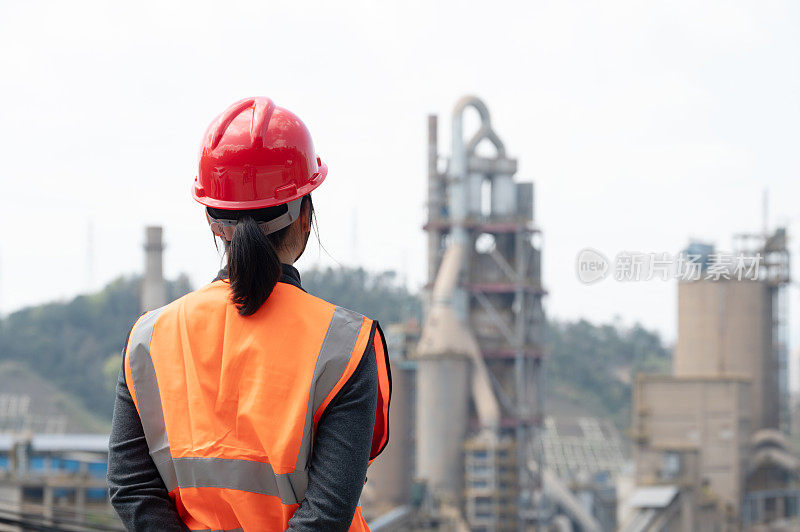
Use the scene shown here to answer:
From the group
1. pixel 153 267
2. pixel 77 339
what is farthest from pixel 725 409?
pixel 77 339

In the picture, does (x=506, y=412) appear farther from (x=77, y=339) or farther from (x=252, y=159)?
(x=77, y=339)

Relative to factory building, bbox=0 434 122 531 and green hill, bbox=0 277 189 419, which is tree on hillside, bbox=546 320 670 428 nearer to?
green hill, bbox=0 277 189 419

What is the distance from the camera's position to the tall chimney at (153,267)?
98.4 feet

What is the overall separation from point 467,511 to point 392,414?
139 inches

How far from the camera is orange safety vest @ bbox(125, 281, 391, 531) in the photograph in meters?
1.52

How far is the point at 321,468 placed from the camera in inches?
60.2

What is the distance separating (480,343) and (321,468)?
2498cm

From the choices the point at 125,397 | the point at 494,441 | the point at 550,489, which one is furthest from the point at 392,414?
the point at 125,397

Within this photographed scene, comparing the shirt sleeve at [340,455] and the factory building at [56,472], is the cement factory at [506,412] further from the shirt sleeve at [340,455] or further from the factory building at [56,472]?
the shirt sleeve at [340,455]

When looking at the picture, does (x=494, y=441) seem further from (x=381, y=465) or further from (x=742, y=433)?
(x=742, y=433)

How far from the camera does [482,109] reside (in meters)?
26.3

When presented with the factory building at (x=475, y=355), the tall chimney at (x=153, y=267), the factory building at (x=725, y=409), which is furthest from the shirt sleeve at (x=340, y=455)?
the tall chimney at (x=153, y=267)

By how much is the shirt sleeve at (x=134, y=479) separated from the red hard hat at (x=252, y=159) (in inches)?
13.5

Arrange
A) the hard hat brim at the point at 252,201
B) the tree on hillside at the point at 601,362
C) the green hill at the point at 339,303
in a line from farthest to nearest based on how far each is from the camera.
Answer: the tree on hillside at the point at 601,362 → the green hill at the point at 339,303 → the hard hat brim at the point at 252,201
